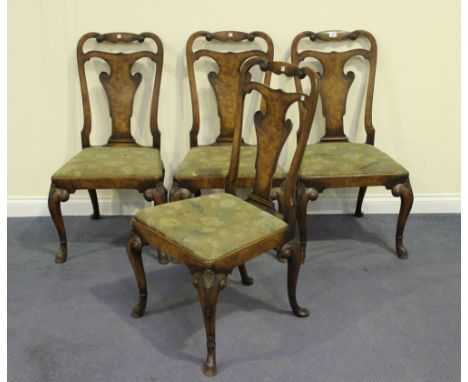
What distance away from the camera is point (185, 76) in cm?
283

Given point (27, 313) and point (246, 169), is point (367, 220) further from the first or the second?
point (27, 313)

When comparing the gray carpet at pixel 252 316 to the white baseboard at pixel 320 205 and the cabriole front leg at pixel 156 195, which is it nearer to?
the white baseboard at pixel 320 205

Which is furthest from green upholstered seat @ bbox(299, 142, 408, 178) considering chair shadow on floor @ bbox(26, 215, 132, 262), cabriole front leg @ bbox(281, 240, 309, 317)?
chair shadow on floor @ bbox(26, 215, 132, 262)

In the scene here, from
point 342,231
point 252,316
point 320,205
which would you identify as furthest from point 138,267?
point 320,205

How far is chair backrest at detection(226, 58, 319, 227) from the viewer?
1891mm

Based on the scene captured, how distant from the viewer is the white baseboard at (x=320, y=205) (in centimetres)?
309

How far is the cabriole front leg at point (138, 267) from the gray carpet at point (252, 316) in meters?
0.05

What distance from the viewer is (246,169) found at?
2.39m

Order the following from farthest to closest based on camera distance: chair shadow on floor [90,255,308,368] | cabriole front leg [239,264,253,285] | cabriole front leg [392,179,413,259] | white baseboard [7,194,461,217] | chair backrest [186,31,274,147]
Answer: white baseboard [7,194,461,217]
chair backrest [186,31,274,147]
cabriole front leg [392,179,413,259]
cabriole front leg [239,264,253,285]
chair shadow on floor [90,255,308,368]

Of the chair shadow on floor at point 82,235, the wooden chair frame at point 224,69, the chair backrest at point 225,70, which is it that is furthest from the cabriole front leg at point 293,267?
the chair shadow on floor at point 82,235

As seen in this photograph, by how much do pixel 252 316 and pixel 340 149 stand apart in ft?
3.40

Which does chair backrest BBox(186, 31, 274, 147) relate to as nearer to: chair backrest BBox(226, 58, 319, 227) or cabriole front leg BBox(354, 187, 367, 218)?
Answer: chair backrest BBox(226, 58, 319, 227)

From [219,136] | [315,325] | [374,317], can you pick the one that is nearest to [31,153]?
[219,136]

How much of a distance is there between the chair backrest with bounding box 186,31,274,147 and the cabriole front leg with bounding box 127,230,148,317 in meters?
0.94
